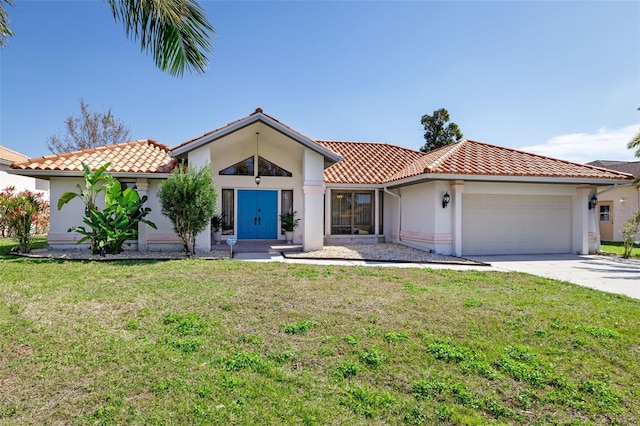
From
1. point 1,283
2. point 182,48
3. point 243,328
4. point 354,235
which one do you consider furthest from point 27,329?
point 354,235

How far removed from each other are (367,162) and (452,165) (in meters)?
6.14

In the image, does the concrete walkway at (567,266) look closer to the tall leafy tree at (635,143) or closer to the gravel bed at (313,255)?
the gravel bed at (313,255)

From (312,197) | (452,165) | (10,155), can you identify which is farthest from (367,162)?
(10,155)

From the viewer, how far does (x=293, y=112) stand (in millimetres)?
17953

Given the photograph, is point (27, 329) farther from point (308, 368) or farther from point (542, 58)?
point (542, 58)

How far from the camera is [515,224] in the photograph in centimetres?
1374

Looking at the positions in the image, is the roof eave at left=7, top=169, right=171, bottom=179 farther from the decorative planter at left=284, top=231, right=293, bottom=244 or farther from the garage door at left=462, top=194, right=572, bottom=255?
the garage door at left=462, top=194, right=572, bottom=255

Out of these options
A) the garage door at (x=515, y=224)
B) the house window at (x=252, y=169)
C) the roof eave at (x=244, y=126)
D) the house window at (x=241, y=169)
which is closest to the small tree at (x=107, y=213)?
the roof eave at (x=244, y=126)

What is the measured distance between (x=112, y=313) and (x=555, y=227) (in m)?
16.4

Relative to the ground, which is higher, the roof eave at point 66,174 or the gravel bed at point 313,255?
the roof eave at point 66,174

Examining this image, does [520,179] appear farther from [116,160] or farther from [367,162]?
[116,160]

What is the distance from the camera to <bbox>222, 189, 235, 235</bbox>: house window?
1532cm

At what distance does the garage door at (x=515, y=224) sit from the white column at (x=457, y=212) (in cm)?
81

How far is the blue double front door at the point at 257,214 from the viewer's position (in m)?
15.5
